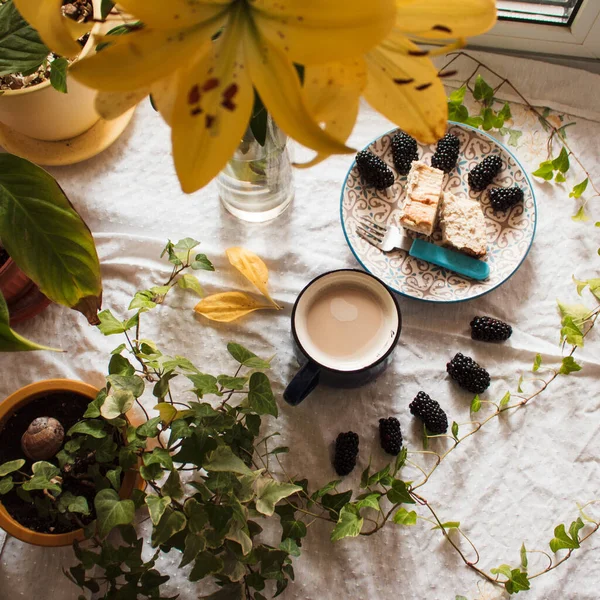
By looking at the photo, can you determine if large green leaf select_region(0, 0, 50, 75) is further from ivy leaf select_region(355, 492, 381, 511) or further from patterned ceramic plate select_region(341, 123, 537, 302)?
ivy leaf select_region(355, 492, 381, 511)

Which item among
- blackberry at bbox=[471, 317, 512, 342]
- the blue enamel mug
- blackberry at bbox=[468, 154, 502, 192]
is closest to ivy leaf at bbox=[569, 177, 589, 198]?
blackberry at bbox=[468, 154, 502, 192]

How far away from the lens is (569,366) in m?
0.81

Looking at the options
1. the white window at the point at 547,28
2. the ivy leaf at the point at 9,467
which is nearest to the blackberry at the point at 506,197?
the white window at the point at 547,28

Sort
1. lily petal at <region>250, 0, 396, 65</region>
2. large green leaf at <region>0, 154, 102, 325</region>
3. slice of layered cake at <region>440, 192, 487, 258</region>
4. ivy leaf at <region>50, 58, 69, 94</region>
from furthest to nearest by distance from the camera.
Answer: slice of layered cake at <region>440, 192, 487, 258</region>
ivy leaf at <region>50, 58, 69, 94</region>
large green leaf at <region>0, 154, 102, 325</region>
lily petal at <region>250, 0, 396, 65</region>

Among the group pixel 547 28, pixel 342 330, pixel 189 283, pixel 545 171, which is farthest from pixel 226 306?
pixel 547 28

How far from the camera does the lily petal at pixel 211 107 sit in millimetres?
370

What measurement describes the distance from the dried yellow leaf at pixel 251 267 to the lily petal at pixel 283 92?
49 cm

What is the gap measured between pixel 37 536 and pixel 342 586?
1.16 ft

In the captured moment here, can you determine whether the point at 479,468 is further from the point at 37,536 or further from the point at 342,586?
the point at 37,536

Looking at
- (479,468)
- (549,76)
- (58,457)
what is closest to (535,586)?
(479,468)

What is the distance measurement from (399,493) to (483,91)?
1.85ft

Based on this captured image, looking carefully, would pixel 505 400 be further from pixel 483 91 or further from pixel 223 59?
pixel 223 59

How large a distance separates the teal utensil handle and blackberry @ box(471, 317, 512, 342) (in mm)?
57

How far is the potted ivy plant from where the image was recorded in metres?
0.54
